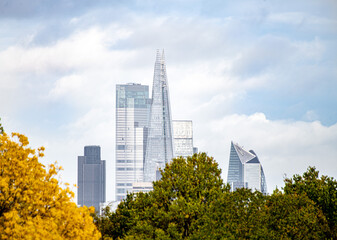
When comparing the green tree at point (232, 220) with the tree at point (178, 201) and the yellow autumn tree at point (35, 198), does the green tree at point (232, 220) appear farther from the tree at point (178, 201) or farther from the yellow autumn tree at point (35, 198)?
the yellow autumn tree at point (35, 198)

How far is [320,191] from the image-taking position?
61031 mm

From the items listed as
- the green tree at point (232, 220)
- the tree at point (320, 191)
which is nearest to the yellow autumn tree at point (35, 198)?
the green tree at point (232, 220)

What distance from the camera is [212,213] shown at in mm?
47812

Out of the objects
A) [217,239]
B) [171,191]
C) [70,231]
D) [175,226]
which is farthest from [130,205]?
[70,231]

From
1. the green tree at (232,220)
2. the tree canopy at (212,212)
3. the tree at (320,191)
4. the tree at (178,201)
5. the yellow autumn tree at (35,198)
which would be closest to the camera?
the yellow autumn tree at (35,198)

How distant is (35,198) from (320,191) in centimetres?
3913

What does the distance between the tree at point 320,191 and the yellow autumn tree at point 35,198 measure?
32.5 meters

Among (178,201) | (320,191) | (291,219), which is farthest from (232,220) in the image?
(320,191)

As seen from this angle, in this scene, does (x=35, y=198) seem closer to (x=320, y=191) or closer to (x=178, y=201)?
(x=178, y=201)

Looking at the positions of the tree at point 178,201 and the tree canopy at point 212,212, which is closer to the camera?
the tree canopy at point 212,212

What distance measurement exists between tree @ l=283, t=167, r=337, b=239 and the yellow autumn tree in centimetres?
3248

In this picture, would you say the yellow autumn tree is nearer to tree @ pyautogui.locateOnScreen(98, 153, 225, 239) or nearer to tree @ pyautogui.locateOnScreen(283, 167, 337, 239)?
tree @ pyautogui.locateOnScreen(98, 153, 225, 239)

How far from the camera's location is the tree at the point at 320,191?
5847 centimetres

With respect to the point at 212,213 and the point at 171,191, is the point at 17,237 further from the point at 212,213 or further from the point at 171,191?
the point at 171,191
